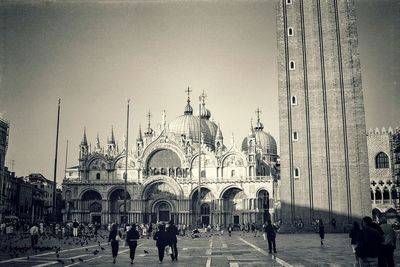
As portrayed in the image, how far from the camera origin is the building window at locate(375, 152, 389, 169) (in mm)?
61550

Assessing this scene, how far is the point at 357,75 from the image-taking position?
4403 cm

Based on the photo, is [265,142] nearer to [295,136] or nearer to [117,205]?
[117,205]

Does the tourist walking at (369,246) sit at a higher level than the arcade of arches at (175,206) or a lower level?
lower

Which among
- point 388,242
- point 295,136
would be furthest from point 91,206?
point 388,242

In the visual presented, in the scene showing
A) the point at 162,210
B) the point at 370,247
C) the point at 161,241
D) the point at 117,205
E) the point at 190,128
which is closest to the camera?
the point at 370,247

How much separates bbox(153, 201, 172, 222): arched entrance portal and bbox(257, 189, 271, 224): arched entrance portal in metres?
12.4

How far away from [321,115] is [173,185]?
27.1 meters

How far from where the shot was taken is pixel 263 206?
63.4 metres

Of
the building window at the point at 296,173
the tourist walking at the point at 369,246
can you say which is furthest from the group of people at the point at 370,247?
the building window at the point at 296,173

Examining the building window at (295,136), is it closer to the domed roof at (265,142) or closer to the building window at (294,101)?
the building window at (294,101)

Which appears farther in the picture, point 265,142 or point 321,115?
point 265,142

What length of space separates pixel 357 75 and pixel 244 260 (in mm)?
31749

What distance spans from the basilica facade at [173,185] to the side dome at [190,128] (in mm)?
6198

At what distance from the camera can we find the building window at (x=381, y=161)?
2423 inches
